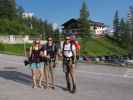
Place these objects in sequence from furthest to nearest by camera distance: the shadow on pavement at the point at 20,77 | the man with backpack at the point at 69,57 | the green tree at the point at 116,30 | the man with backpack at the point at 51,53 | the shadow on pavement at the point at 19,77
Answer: the green tree at the point at 116,30 < the shadow on pavement at the point at 19,77 < the shadow on pavement at the point at 20,77 < the man with backpack at the point at 51,53 < the man with backpack at the point at 69,57

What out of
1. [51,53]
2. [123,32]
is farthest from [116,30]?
[51,53]

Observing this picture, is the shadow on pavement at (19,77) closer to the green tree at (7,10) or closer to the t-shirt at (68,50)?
the t-shirt at (68,50)

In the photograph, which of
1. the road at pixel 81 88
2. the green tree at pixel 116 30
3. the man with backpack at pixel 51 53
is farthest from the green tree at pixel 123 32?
the man with backpack at pixel 51 53

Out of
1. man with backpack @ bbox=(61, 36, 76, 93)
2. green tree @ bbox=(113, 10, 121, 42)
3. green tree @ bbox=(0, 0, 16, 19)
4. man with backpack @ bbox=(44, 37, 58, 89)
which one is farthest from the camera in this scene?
green tree @ bbox=(0, 0, 16, 19)

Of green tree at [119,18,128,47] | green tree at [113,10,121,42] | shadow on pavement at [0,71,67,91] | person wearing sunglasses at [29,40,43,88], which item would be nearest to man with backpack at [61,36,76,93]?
person wearing sunglasses at [29,40,43,88]

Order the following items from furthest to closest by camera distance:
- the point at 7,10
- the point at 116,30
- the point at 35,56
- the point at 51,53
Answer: the point at 7,10 → the point at 116,30 → the point at 35,56 → the point at 51,53

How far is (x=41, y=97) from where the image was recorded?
1021 centimetres

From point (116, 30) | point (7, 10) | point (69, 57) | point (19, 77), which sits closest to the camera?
point (69, 57)

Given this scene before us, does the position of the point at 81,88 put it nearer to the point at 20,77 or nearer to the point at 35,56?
the point at 35,56

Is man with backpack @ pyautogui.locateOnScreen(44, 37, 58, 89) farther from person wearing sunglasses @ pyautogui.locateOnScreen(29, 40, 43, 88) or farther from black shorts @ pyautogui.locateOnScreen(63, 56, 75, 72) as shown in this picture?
black shorts @ pyautogui.locateOnScreen(63, 56, 75, 72)

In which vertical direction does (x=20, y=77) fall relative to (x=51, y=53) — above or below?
below

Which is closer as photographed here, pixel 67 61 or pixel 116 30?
pixel 67 61

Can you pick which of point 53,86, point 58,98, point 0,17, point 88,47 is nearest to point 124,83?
point 53,86

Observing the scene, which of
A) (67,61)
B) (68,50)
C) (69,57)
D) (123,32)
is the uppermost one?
(123,32)
